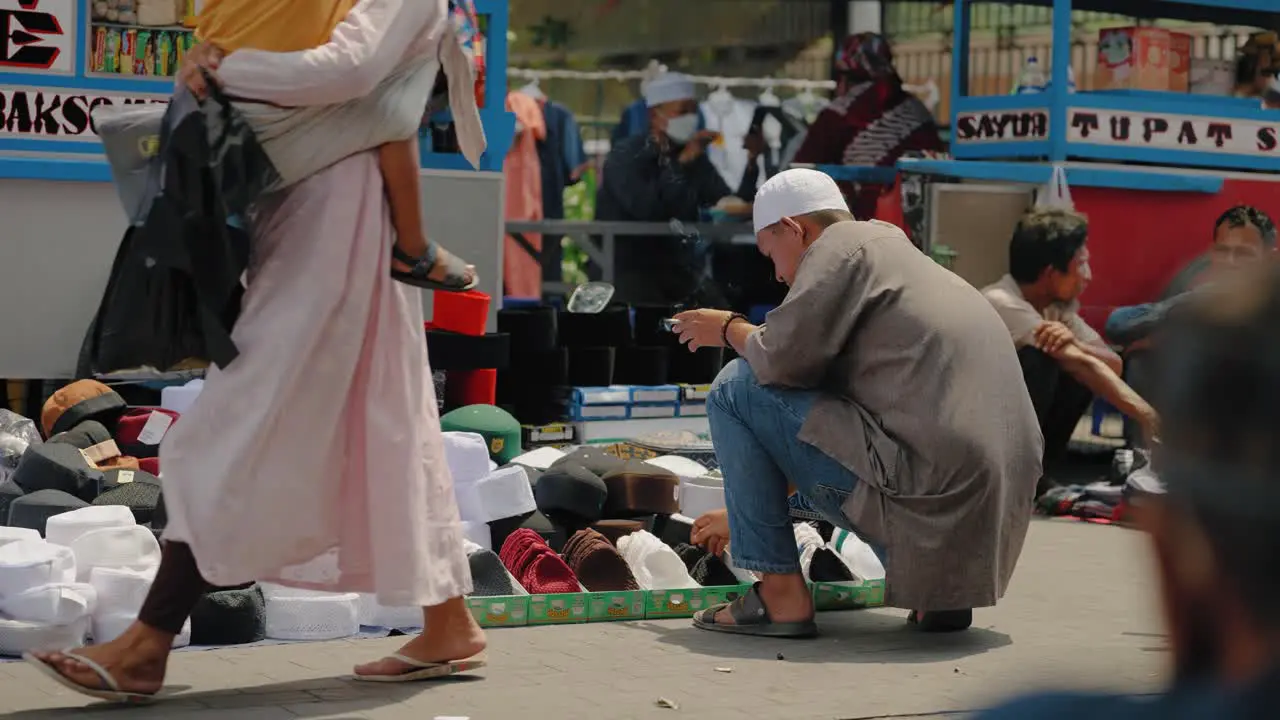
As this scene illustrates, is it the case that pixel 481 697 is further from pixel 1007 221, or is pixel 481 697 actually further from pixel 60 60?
pixel 1007 221

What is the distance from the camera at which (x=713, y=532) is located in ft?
16.7

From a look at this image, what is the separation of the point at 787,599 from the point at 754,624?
0.11 meters

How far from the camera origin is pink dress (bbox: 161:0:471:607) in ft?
11.8

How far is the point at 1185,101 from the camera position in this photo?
9.47m

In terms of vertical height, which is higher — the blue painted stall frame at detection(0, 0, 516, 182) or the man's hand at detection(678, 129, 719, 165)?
the blue painted stall frame at detection(0, 0, 516, 182)

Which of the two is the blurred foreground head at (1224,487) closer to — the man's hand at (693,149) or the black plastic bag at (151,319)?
the black plastic bag at (151,319)

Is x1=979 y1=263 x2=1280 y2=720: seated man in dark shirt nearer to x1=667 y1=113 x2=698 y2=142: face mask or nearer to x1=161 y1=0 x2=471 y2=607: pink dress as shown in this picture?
x1=161 y1=0 x2=471 y2=607: pink dress

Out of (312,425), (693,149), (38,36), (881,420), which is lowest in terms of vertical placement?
(881,420)

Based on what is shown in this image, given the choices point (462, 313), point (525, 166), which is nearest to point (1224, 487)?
point (462, 313)

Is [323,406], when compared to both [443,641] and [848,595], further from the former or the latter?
[848,595]

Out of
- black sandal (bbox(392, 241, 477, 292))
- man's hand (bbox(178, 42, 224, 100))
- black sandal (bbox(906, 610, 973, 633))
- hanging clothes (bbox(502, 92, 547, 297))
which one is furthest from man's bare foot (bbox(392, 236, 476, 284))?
hanging clothes (bbox(502, 92, 547, 297))

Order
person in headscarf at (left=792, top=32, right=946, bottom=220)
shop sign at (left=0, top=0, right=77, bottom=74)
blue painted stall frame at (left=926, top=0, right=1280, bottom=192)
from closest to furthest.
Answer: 1. shop sign at (left=0, top=0, right=77, bottom=74)
2. blue painted stall frame at (left=926, top=0, right=1280, bottom=192)
3. person in headscarf at (left=792, top=32, right=946, bottom=220)

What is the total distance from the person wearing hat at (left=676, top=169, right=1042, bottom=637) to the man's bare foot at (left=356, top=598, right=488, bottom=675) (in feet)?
3.05

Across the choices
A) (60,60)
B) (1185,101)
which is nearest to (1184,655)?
(60,60)
